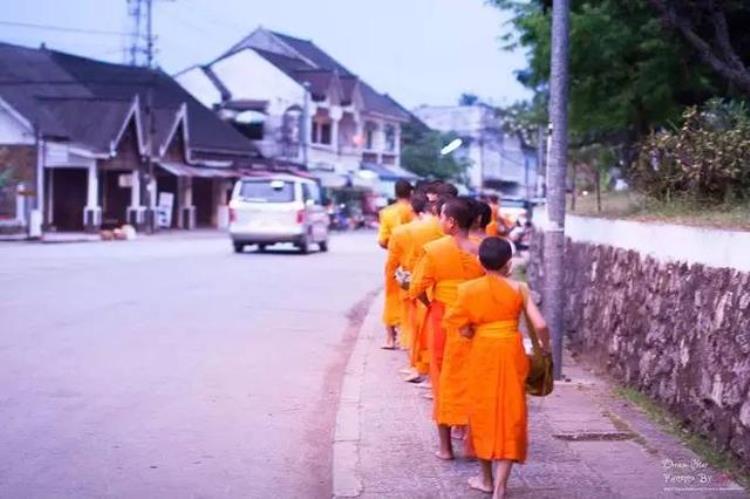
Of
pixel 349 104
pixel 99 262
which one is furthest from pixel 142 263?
pixel 349 104

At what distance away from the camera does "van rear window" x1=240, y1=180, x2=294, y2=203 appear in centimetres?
3002

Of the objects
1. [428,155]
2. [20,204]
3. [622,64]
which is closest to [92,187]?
[20,204]

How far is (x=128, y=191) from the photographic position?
158ft

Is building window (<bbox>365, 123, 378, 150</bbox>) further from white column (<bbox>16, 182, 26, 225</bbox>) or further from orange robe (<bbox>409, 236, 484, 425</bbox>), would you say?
orange robe (<bbox>409, 236, 484, 425</bbox>)

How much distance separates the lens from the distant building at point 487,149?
74688 millimetres

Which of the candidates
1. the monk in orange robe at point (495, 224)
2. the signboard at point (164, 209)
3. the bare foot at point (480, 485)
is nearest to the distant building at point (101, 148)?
the signboard at point (164, 209)

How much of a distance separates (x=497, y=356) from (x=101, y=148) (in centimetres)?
3788

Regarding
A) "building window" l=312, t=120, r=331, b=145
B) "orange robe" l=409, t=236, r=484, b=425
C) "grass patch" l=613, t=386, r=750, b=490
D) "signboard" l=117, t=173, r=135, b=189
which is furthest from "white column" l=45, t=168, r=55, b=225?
"orange robe" l=409, t=236, r=484, b=425

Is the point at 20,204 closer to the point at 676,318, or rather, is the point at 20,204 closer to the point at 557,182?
the point at 557,182

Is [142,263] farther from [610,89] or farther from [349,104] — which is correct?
[349,104]

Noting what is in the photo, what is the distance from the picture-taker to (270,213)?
97.6 ft

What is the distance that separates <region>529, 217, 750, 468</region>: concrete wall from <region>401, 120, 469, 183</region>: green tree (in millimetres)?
53129

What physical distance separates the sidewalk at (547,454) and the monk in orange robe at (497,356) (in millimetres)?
471

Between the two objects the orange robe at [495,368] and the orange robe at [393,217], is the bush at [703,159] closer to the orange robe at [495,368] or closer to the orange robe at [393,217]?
the orange robe at [393,217]
